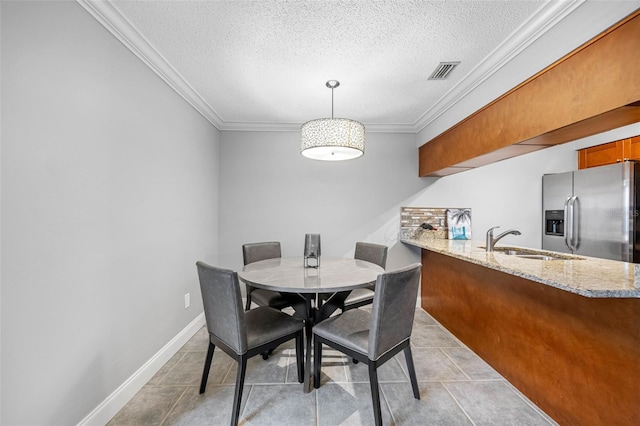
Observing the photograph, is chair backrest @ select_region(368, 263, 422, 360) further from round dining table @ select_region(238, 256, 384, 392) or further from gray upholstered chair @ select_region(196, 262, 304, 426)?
gray upholstered chair @ select_region(196, 262, 304, 426)

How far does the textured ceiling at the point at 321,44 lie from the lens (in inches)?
59.4

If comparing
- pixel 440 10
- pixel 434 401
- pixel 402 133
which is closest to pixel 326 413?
pixel 434 401

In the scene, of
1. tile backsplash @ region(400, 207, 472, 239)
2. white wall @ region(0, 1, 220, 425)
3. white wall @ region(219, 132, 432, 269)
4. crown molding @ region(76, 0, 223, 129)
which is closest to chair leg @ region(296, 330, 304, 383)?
white wall @ region(0, 1, 220, 425)

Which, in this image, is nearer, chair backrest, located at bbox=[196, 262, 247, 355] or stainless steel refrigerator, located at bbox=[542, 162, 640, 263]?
chair backrest, located at bbox=[196, 262, 247, 355]

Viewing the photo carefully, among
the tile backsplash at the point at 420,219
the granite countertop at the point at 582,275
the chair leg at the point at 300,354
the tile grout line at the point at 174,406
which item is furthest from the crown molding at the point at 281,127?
the tile grout line at the point at 174,406

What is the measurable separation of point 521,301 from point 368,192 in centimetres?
205

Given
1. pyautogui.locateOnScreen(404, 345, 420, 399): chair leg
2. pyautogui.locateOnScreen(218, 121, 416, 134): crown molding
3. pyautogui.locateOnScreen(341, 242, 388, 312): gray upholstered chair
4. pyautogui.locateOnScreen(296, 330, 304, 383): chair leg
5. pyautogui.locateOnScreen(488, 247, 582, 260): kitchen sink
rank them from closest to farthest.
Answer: pyautogui.locateOnScreen(404, 345, 420, 399): chair leg, pyautogui.locateOnScreen(296, 330, 304, 383): chair leg, pyautogui.locateOnScreen(488, 247, 582, 260): kitchen sink, pyautogui.locateOnScreen(341, 242, 388, 312): gray upholstered chair, pyautogui.locateOnScreen(218, 121, 416, 134): crown molding

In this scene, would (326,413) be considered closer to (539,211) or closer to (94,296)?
(94,296)

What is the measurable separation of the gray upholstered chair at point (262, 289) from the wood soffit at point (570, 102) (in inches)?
84.9

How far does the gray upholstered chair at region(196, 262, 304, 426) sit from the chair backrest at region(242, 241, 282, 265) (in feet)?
3.12

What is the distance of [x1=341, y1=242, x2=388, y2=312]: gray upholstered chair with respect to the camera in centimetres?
223

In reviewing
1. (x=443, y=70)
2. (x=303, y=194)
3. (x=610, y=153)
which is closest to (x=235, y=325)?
(x=303, y=194)

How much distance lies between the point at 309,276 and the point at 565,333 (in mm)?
1542

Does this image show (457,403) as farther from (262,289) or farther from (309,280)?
(262,289)
